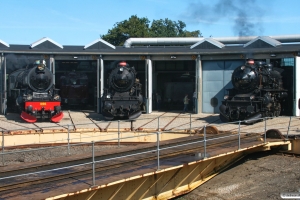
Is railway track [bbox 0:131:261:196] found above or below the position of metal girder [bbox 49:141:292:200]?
above

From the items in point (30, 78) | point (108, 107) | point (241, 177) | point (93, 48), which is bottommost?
point (241, 177)

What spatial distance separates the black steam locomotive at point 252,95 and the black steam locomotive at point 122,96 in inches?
199

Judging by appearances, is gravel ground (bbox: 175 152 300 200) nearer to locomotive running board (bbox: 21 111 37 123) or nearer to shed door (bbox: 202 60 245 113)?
locomotive running board (bbox: 21 111 37 123)

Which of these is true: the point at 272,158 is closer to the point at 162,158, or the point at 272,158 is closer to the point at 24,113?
the point at 162,158

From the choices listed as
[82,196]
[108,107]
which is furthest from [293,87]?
[82,196]

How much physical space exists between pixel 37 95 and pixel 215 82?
37.8 feet

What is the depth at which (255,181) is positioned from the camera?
12.9 metres

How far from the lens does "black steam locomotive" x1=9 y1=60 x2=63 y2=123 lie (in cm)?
2361

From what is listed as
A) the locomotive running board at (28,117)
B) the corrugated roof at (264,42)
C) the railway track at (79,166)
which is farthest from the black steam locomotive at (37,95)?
the corrugated roof at (264,42)

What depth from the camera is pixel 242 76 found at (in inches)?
905

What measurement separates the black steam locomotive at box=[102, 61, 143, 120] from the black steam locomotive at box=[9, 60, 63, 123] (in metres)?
2.78

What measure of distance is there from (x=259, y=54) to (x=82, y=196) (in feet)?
67.5

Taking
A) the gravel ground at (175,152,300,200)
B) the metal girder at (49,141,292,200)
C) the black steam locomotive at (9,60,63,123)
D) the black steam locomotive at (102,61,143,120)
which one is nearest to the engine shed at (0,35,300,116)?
the black steam locomotive at (9,60,63,123)

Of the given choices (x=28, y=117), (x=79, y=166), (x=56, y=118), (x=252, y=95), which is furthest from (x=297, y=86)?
(x=79, y=166)
